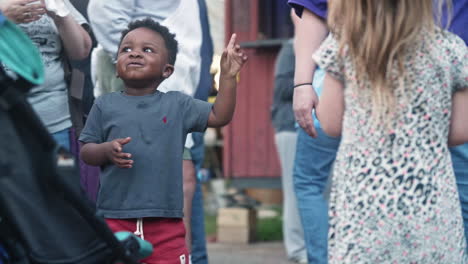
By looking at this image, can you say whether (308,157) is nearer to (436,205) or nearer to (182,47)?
(182,47)

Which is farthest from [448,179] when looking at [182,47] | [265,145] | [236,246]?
[265,145]

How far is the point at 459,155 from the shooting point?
9.54ft

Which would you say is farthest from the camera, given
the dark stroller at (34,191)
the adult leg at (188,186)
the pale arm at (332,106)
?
the adult leg at (188,186)

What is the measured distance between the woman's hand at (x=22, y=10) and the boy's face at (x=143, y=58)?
0.42 m

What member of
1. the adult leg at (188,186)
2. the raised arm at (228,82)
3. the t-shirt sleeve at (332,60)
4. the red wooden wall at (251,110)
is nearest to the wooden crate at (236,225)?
the red wooden wall at (251,110)

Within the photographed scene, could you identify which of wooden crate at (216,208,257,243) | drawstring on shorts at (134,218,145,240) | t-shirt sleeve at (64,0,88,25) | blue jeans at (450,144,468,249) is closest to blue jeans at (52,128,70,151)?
t-shirt sleeve at (64,0,88,25)

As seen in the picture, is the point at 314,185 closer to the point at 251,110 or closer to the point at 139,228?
the point at 139,228

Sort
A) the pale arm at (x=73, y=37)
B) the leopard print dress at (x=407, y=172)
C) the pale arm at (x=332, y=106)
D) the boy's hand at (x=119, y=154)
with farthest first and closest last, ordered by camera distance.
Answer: the pale arm at (x=73, y=37) < the boy's hand at (x=119, y=154) < the pale arm at (x=332, y=106) < the leopard print dress at (x=407, y=172)

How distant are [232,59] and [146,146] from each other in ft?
1.32

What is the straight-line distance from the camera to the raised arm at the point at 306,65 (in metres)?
2.93

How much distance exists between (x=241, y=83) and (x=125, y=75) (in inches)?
268

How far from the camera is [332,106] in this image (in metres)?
2.44

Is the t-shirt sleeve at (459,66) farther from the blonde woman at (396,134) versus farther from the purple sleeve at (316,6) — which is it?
the purple sleeve at (316,6)

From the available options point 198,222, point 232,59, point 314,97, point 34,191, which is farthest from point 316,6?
point 34,191
